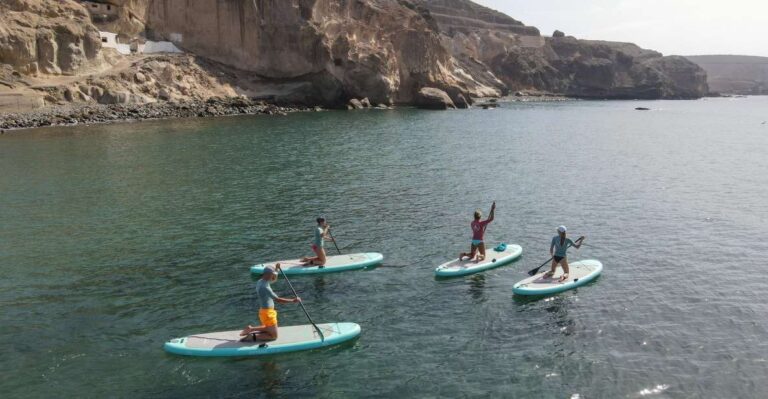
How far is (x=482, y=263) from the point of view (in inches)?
834

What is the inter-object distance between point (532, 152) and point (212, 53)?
53902mm

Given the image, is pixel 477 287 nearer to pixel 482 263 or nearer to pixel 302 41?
pixel 482 263

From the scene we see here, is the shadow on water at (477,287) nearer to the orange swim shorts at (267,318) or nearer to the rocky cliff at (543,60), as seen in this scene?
the orange swim shorts at (267,318)

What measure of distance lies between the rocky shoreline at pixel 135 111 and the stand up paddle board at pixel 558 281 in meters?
54.0

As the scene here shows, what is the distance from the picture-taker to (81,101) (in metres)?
65.5

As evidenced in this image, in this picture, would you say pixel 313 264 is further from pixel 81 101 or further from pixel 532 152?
pixel 81 101

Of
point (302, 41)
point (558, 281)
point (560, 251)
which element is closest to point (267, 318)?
point (558, 281)

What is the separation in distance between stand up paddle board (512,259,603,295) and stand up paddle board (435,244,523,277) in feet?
5.77

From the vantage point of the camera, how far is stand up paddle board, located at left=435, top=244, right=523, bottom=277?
20328mm

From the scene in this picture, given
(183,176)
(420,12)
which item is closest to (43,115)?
(183,176)

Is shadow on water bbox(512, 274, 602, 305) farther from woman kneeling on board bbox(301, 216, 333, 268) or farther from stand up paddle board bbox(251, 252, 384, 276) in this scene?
woman kneeling on board bbox(301, 216, 333, 268)

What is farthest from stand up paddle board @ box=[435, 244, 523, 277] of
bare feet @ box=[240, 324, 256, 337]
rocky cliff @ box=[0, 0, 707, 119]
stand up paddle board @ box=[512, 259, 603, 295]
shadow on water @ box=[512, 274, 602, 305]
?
rocky cliff @ box=[0, 0, 707, 119]

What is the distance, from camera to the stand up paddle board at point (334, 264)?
20453 mm

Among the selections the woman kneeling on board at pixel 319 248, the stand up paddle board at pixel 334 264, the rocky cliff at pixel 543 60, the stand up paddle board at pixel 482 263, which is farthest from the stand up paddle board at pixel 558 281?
the rocky cliff at pixel 543 60
